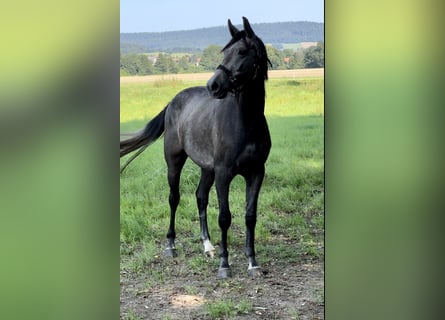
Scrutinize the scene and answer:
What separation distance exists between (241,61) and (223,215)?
0.58 m

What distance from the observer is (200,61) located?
7.57ft

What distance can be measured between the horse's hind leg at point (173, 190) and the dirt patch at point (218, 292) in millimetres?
52

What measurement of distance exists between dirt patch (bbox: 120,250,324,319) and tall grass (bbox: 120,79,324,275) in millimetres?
50

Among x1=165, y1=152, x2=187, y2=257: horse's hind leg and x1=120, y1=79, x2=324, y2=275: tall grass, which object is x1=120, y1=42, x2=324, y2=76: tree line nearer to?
x1=120, y1=79, x2=324, y2=275: tall grass

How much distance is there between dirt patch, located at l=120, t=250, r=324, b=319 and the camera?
2295 millimetres

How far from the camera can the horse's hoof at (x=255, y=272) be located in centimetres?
233

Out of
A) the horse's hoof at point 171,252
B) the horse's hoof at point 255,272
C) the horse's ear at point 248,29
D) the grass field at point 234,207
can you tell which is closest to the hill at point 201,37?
the horse's ear at point 248,29

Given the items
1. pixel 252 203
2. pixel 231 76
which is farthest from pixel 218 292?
pixel 231 76

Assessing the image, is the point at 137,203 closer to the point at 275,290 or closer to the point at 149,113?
the point at 149,113
